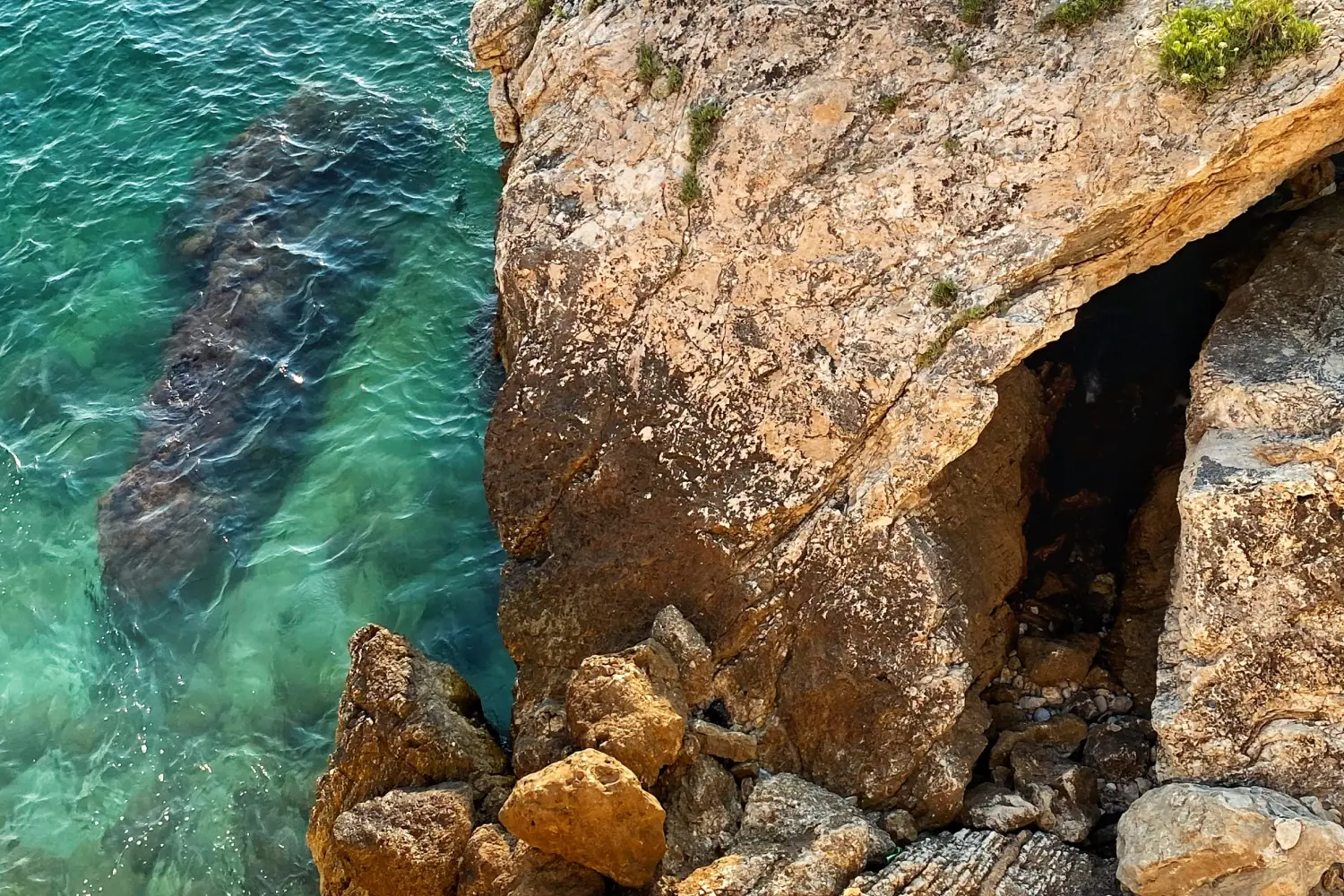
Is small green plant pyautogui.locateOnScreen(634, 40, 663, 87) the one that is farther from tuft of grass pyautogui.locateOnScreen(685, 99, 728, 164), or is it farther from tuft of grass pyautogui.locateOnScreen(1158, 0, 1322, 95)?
tuft of grass pyautogui.locateOnScreen(1158, 0, 1322, 95)

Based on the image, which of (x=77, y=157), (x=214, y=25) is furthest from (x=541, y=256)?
(x=214, y=25)

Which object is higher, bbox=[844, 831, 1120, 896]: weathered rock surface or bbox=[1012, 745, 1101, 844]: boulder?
bbox=[1012, 745, 1101, 844]: boulder

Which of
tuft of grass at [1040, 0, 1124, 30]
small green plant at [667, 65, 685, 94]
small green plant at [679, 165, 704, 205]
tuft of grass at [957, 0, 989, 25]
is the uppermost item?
tuft of grass at [1040, 0, 1124, 30]

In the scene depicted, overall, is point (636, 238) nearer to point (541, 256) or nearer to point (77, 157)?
point (541, 256)

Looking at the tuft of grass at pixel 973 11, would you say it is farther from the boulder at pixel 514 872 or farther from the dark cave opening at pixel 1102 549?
the boulder at pixel 514 872

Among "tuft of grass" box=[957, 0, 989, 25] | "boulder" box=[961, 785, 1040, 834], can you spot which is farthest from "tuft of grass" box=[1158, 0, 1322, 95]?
"boulder" box=[961, 785, 1040, 834]

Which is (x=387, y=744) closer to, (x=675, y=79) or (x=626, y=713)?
(x=626, y=713)
